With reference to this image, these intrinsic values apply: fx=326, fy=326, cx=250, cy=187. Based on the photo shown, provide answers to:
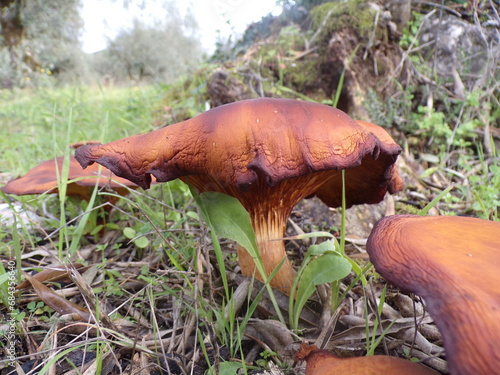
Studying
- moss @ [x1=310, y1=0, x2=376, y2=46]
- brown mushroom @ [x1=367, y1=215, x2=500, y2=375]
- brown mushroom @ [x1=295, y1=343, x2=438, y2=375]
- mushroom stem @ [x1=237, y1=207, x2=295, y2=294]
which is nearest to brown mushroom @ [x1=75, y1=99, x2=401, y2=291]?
mushroom stem @ [x1=237, y1=207, x2=295, y2=294]

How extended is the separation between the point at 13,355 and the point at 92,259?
3.33 ft

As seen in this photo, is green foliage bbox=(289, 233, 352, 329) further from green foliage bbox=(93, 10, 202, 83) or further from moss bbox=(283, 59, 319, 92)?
green foliage bbox=(93, 10, 202, 83)

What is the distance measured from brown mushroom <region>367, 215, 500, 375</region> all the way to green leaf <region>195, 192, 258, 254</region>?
57cm

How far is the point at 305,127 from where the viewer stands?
1252 millimetres

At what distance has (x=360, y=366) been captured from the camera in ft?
3.40

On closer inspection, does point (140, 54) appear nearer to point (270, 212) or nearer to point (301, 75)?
point (301, 75)

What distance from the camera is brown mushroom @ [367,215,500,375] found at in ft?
2.31

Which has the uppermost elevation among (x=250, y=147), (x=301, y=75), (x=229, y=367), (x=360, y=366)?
(x=301, y=75)

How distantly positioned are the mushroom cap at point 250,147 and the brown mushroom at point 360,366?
623 millimetres

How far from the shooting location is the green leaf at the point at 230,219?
1.47 m

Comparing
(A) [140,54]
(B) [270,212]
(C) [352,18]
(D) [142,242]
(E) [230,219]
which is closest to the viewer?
(E) [230,219]

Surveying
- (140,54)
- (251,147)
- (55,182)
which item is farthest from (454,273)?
(140,54)

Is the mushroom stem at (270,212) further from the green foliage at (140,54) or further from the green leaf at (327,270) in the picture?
the green foliage at (140,54)

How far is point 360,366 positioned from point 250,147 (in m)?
0.82
